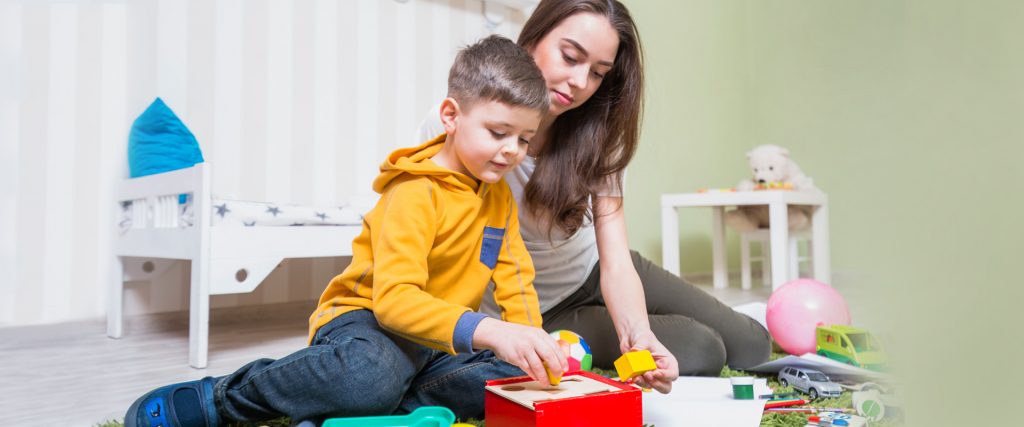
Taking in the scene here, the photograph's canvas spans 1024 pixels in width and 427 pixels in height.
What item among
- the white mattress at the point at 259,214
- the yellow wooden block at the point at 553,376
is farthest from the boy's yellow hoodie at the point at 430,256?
the white mattress at the point at 259,214

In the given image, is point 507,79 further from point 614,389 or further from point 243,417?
point 243,417

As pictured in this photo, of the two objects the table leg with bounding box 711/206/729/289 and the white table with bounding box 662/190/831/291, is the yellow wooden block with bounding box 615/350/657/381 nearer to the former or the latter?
the white table with bounding box 662/190/831/291

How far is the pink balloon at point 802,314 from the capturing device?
135 centimetres

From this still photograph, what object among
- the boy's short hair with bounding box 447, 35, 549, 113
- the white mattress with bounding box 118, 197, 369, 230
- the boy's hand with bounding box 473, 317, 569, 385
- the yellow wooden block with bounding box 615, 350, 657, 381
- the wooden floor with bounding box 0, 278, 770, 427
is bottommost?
the wooden floor with bounding box 0, 278, 770, 427

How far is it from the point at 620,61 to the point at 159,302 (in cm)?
143

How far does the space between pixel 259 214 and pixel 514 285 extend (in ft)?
2.72

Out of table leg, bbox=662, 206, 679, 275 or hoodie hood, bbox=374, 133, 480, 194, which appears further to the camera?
table leg, bbox=662, 206, 679, 275

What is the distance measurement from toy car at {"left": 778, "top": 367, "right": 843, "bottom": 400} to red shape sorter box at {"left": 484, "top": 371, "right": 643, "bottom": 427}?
38 cm

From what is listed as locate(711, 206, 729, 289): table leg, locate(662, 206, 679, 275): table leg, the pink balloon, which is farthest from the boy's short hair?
locate(711, 206, 729, 289): table leg

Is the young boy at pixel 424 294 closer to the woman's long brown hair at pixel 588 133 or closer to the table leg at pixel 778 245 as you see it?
the woman's long brown hair at pixel 588 133

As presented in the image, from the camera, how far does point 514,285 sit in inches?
38.1

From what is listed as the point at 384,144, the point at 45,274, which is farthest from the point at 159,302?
the point at 384,144

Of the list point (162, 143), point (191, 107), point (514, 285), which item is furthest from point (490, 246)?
point (191, 107)

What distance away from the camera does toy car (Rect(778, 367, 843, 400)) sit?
39.8 inches
